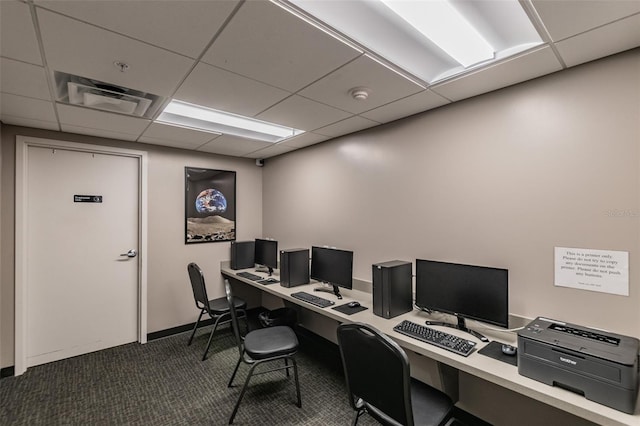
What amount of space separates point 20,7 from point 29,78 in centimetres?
82

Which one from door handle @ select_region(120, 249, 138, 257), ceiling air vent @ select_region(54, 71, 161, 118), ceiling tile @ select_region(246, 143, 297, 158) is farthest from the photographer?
ceiling tile @ select_region(246, 143, 297, 158)

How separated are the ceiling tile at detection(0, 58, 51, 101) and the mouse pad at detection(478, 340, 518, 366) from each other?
9.92ft

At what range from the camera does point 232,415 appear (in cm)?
209

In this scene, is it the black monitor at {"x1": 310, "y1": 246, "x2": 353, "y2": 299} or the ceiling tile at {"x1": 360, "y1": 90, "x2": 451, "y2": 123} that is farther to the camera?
the black monitor at {"x1": 310, "y1": 246, "x2": 353, "y2": 299}

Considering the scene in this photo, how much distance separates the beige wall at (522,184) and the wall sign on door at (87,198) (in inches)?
112

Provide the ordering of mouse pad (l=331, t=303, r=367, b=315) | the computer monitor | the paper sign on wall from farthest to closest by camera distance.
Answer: the computer monitor, mouse pad (l=331, t=303, r=367, b=315), the paper sign on wall

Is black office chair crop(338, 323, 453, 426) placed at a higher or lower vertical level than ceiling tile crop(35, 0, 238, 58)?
lower

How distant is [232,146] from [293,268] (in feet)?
5.54

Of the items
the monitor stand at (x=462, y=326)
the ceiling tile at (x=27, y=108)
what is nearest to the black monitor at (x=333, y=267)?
the monitor stand at (x=462, y=326)

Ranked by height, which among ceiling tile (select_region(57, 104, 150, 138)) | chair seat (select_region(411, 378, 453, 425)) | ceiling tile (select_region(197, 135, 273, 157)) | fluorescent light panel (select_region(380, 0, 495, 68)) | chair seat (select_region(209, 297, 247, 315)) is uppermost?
fluorescent light panel (select_region(380, 0, 495, 68))

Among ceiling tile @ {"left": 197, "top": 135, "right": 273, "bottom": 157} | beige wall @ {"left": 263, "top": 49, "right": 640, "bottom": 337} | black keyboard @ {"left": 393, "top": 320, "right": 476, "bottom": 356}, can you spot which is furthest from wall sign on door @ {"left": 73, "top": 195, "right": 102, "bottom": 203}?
black keyboard @ {"left": 393, "top": 320, "right": 476, "bottom": 356}

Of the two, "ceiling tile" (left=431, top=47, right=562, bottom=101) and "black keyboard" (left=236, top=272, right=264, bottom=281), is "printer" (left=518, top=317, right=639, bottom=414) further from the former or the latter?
"black keyboard" (left=236, top=272, right=264, bottom=281)

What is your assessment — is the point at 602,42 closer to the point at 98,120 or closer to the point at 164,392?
the point at 98,120

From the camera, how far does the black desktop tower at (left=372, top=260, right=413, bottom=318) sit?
7.16 ft
